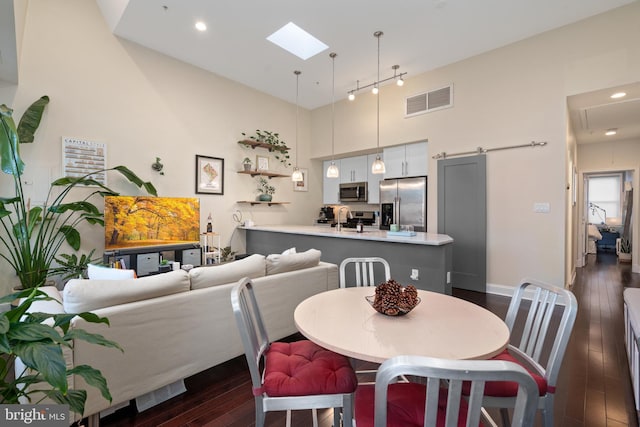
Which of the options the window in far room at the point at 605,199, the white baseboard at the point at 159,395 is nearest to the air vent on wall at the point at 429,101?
the white baseboard at the point at 159,395

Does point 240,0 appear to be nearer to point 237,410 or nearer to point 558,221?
point 237,410

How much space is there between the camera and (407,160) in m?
5.25

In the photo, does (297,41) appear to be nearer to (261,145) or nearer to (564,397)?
(261,145)

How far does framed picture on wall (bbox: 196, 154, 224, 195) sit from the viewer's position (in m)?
4.95

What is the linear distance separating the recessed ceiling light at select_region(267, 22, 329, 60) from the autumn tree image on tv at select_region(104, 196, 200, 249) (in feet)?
9.13

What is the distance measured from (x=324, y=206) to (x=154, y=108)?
4098 mm

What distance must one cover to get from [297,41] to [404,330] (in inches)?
170

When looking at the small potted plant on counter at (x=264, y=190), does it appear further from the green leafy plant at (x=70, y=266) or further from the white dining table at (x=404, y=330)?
the white dining table at (x=404, y=330)

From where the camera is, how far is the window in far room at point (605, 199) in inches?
323

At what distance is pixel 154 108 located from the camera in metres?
4.45

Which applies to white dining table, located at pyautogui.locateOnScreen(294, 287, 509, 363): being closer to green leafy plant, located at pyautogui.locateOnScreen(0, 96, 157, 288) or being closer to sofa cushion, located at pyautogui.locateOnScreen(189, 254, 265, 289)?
sofa cushion, located at pyautogui.locateOnScreen(189, 254, 265, 289)

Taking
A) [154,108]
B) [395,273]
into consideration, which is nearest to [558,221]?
[395,273]

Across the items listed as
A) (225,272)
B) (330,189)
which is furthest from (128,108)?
(330,189)

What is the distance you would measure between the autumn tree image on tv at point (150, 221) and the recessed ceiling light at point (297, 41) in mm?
2783
